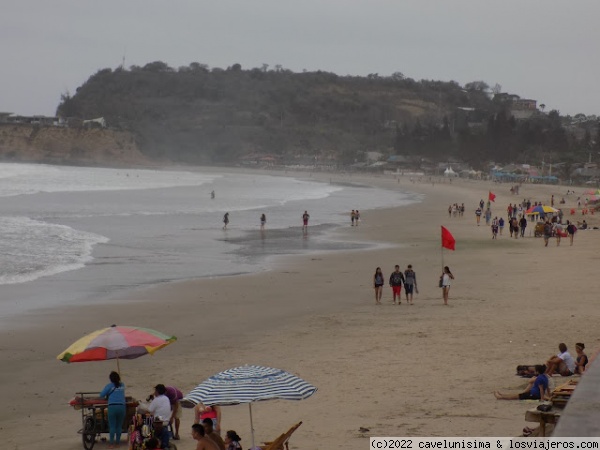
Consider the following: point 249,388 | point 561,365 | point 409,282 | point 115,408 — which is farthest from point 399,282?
point 249,388

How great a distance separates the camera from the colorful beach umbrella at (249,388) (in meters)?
8.09

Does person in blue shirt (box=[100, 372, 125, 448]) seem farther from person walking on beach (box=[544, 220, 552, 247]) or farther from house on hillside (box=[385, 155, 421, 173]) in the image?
house on hillside (box=[385, 155, 421, 173])

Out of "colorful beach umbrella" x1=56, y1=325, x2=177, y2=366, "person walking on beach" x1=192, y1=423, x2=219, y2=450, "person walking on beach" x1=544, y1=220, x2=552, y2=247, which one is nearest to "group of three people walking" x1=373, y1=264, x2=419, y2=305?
"colorful beach umbrella" x1=56, y1=325, x2=177, y2=366

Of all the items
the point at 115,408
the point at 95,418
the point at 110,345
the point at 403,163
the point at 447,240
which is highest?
the point at 403,163

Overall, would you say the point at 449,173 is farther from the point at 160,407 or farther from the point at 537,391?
the point at 160,407

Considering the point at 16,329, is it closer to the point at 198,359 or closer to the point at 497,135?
the point at 198,359

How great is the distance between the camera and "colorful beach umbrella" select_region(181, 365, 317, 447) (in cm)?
809

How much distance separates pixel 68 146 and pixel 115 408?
18874 centimetres

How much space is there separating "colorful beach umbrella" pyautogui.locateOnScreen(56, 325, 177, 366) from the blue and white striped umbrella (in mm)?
2430

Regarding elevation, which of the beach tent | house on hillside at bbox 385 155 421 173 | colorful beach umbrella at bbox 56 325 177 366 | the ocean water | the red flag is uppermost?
house on hillside at bbox 385 155 421 173

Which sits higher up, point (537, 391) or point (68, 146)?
point (68, 146)

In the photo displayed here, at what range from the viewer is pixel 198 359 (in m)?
14.5

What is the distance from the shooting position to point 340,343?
15312 millimetres

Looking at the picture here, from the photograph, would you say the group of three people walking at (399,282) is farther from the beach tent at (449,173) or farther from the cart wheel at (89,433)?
the beach tent at (449,173)
